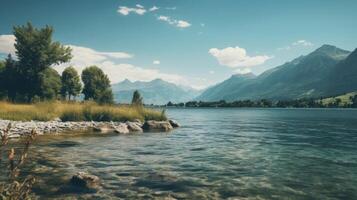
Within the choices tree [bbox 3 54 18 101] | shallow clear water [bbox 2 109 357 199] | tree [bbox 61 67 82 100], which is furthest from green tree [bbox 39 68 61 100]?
shallow clear water [bbox 2 109 357 199]

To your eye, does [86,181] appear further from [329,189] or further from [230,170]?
[329,189]

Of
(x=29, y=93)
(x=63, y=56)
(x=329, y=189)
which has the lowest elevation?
(x=329, y=189)

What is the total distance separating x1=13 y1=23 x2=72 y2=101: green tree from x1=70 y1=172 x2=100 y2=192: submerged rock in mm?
53764

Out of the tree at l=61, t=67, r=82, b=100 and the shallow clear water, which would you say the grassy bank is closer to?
the shallow clear water

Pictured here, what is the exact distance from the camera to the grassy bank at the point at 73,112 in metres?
36.8

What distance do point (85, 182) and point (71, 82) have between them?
93.7 m

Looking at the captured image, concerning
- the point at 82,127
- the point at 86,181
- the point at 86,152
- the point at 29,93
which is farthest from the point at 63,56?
the point at 86,181

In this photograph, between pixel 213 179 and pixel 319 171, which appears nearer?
pixel 213 179

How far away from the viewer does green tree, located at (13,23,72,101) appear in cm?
6109

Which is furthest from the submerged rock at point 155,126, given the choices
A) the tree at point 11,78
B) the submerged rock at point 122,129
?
the tree at point 11,78

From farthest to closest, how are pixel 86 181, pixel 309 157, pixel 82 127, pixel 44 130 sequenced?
pixel 82 127 → pixel 44 130 → pixel 309 157 → pixel 86 181

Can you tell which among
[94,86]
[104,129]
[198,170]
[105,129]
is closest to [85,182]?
[198,170]

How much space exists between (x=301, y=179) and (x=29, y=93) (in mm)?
60412

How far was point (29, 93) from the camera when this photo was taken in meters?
64.2
